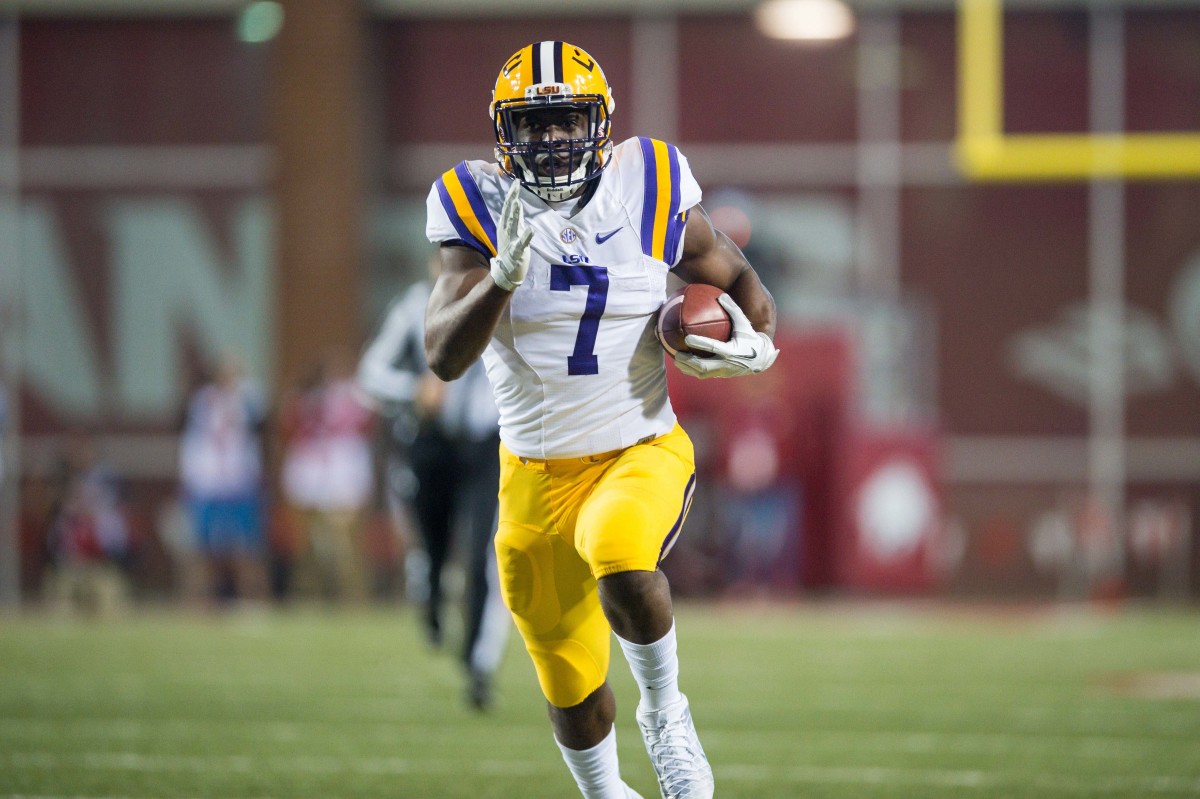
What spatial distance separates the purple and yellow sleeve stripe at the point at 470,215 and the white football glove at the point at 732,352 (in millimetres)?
485

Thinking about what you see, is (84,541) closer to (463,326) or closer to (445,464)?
(445,464)

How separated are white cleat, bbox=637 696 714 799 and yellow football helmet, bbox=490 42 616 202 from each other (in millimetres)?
1147

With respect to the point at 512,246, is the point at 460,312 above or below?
below

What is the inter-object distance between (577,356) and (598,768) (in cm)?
91

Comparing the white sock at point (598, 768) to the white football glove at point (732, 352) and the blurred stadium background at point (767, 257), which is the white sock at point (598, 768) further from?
the blurred stadium background at point (767, 257)

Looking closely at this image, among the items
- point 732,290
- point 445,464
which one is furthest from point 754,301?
point 445,464

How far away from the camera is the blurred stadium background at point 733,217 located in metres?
13.6

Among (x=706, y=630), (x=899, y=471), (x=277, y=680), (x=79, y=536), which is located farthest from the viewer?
(x=899, y=471)

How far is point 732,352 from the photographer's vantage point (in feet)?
11.5

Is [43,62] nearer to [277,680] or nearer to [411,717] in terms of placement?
[277,680]

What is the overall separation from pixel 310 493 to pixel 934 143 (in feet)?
19.8

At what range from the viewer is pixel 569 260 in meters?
3.56

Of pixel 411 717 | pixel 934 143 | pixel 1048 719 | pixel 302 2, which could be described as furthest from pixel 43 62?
pixel 1048 719

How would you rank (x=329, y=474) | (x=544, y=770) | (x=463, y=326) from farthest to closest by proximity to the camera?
(x=329, y=474)
(x=544, y=770)
(x=463, y=326)
